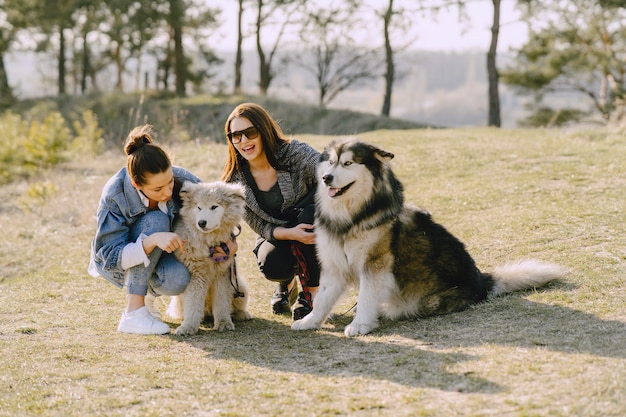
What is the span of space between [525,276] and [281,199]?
1974 millimetres

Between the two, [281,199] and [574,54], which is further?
[574,54]

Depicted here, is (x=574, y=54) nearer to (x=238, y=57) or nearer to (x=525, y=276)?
(x=238, y=57)

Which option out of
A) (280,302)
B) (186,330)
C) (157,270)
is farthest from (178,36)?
(186,330)

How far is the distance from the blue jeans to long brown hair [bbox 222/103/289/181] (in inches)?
29.0

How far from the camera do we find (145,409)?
3031 millimetres

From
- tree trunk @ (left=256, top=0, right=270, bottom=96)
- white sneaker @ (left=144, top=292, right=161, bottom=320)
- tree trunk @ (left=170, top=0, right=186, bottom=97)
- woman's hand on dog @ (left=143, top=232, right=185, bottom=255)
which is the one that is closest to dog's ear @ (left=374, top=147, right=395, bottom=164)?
woman's hand on dog @ (left=143, top=232, right=185, bottom=255)

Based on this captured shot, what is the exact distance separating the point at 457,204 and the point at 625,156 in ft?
9.87

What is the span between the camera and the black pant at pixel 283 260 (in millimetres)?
5016

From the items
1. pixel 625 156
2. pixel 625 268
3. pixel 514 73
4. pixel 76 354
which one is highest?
pixel 514 73

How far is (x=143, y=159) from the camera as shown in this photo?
167 inches

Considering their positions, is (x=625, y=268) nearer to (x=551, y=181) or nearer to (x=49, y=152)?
(x=551, y=181)

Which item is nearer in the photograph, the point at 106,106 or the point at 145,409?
the point at 145,409

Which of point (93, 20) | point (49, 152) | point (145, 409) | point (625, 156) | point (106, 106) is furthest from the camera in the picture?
point (93, 20)

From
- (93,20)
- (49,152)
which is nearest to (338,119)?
(49,152)
